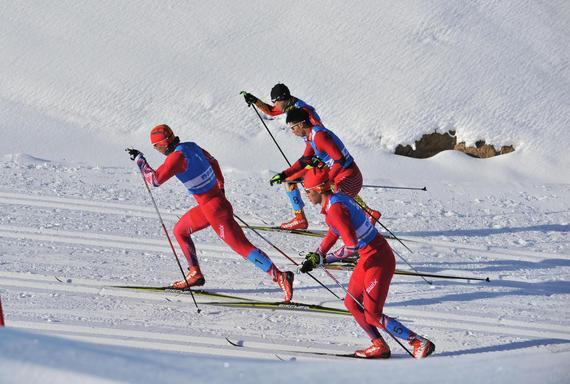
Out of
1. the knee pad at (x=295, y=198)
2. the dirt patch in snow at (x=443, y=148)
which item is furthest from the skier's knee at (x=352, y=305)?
the dirt patch in snow at (x=443, y=148)

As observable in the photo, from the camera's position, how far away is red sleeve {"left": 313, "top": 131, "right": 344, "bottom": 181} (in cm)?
859

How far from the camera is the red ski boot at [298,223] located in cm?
983

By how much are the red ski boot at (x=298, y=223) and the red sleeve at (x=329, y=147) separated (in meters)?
1.26

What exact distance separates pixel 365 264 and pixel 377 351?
2.31 feet

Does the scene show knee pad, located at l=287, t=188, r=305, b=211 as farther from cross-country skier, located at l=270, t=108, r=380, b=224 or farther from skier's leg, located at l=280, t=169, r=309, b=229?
cross-country skier, located at l=270, t=108, r=380, b=224

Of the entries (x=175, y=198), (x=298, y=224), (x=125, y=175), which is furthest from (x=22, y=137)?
(x=298, y=224)

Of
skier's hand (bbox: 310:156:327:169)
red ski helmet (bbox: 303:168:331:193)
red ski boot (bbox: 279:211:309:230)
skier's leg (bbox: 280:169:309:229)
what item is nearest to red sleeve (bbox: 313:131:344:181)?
skier's hand (bbox: 310:156:327:169)

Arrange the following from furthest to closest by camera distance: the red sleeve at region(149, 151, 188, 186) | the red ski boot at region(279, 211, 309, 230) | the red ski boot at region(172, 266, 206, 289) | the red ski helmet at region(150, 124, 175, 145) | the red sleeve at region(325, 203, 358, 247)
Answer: the red ski boot at region(279, 211, 309, 230), the red ski boot at region(172, 266, 206, 289), the red ski helmet at region(150, 124, 175, 145), the red sleeve at region(149, 151, 188, 186), the red sleeve at region(325, 203, 358, 247)

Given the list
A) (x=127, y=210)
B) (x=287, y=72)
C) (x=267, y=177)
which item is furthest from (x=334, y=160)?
(x=287, y=72)

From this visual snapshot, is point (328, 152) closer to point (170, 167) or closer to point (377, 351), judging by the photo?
point (170, 167)

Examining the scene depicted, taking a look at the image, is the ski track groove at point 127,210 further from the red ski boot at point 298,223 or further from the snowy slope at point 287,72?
the snowy slope at point 287,72

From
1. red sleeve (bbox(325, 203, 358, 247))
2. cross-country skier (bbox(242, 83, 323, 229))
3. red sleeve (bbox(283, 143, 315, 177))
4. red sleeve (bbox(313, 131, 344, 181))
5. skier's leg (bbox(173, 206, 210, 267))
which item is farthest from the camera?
cross-country skier (bbox(242, 83, 323, 229))

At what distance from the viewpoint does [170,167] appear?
747 cm

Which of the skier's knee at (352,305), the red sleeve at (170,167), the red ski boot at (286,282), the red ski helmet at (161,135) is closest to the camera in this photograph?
the skier's knee at (352,305)
